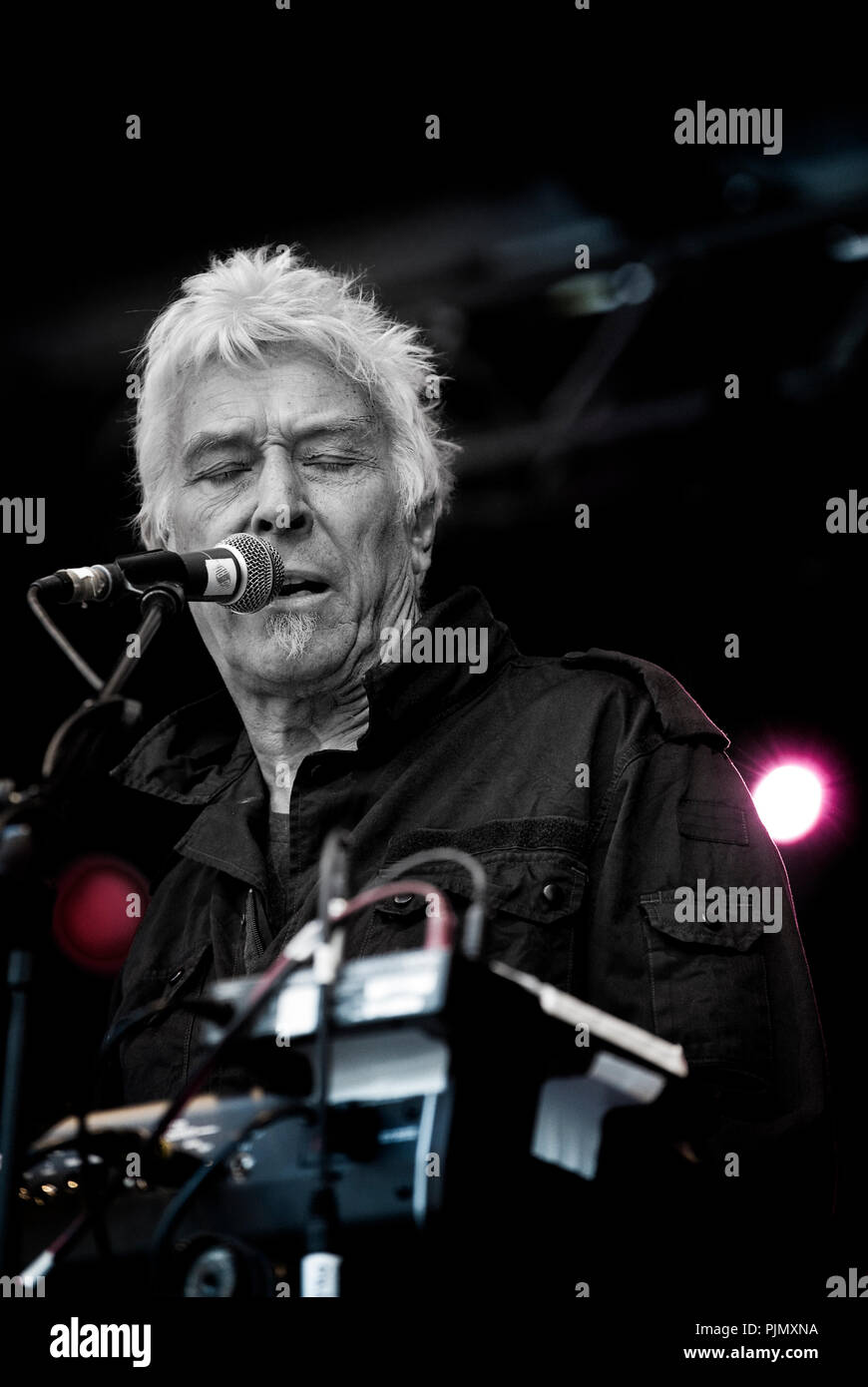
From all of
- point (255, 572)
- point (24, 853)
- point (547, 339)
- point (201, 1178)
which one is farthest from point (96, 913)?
point (201, 1178)

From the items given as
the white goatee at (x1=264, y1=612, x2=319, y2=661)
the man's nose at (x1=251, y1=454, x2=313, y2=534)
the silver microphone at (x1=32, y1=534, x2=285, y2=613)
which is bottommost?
the silver microphone at (x1=32, y1=534, x2=285, y2=613)

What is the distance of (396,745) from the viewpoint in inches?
104

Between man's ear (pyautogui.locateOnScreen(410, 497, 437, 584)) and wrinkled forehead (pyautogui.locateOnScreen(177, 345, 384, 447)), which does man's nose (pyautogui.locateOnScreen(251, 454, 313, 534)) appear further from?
man's ear (pyautogui.locateOnScreen(410, 497, 437, 584))

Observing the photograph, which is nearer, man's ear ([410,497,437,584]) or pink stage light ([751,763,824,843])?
man's ear ([410,497,437,584])

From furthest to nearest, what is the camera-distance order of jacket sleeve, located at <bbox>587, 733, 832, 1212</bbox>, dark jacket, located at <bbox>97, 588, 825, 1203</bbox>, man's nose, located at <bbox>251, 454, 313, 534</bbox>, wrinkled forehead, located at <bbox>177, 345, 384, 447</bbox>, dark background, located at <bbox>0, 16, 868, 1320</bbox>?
dark background, located at <bbox>0, 16, 868, 1320</bbox>, wrinkled forehead, located at <bbox>177, 345, 384, 447</bbox>, man's nose, located at <bbox>251, 454, 313, 534</bbox>, dark jacket, located at <bbox>97, 588, 825, 1203</bbox>, jacket sleeve, located at <bbox>587, 733, 832, 1212</bbox>

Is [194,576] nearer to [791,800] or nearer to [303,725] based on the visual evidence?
[303,725]

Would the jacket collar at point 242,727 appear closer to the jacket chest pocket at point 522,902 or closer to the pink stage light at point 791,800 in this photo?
the jacket chest pocket at point 522,902

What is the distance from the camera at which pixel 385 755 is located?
264cm

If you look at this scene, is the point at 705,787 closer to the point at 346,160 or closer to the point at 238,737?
the point at 238,737

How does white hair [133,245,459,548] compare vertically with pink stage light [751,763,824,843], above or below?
above

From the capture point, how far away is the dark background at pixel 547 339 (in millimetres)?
3289

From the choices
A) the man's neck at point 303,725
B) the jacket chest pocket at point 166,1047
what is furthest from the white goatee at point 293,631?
the jacket chest pocket at point 166,1047

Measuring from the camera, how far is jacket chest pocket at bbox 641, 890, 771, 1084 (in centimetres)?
209

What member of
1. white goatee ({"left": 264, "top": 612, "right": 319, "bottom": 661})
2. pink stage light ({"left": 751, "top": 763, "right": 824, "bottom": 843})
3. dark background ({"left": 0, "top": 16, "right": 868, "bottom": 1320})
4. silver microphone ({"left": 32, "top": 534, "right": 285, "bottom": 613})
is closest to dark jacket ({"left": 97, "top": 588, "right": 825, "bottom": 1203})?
white goatee ({"left": 264, "top": 612, "right": 319, "bottom": 661})
